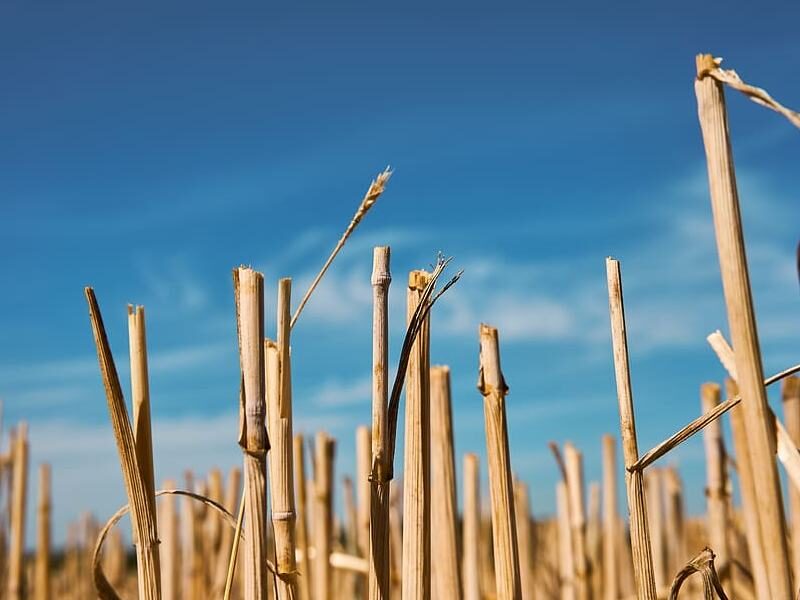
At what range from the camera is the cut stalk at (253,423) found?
665 millimetres

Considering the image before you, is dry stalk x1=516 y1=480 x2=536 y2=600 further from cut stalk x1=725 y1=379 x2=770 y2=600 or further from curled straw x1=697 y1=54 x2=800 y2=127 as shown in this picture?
curled straw x1=697 y1=54 x2=800 y2=127

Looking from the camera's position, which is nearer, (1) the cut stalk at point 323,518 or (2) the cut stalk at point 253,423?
(2) the cut stalk at point 253,423

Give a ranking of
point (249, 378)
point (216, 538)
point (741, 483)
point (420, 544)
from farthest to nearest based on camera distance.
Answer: point (216, 538), point (741, 483), point (420, 544), point (249, 378)

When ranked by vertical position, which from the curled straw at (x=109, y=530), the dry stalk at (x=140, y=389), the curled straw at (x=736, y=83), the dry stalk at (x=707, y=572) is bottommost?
the dry stalk at (x=707, y=572)

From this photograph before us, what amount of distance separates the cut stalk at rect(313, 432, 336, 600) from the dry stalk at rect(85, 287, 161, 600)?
48.7 inches

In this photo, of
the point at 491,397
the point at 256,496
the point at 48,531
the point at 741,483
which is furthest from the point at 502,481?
the point at 48,531

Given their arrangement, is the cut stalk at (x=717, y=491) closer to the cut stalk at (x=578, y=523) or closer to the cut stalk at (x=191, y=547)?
the cut stalk at (x=578, y=523)

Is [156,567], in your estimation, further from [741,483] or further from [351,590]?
[351,590]

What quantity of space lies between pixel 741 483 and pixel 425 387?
32.2 inches

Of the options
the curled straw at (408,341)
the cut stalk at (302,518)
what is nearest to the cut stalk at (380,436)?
the curled straw at (408,341)

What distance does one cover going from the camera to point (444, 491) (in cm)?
104

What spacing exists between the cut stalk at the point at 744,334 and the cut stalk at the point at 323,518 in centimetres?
153

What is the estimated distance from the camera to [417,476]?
777 mm

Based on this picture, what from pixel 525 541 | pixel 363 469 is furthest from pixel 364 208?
pixel 525 541
